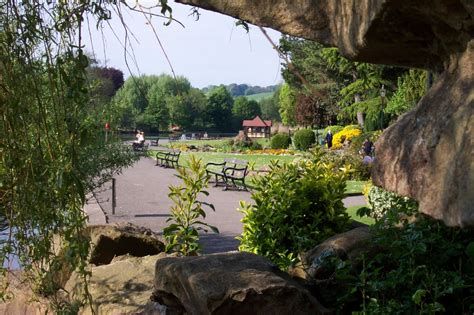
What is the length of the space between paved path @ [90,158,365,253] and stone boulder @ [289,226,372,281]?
21.3 ft

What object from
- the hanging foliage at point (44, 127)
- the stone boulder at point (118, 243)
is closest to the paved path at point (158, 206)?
the stone boulder at point (118, 243)

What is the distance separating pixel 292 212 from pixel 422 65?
123 inches

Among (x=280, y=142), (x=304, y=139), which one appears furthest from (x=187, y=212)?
(x=280, y=142)

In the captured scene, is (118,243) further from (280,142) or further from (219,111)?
(219,111)

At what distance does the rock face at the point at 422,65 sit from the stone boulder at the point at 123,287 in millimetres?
2502

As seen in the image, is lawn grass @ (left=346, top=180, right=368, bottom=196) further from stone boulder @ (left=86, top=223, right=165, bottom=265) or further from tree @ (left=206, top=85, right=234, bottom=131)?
tree @ (left=206, top=85, right=234, bottom=131)

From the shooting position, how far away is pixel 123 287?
5.01m

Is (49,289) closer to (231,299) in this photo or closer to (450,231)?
(231,299)

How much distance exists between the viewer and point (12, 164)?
233 cm

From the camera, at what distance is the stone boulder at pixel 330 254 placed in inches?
155

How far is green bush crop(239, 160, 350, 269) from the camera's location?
17.2 ft

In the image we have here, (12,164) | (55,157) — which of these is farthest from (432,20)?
(12,164)

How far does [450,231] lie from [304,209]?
1.87 meters

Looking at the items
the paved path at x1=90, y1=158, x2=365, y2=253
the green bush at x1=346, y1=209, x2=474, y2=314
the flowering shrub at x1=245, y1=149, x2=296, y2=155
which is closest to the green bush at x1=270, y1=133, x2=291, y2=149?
the flowering shrub at x1=245, y1=149, x2=296, y2=155
